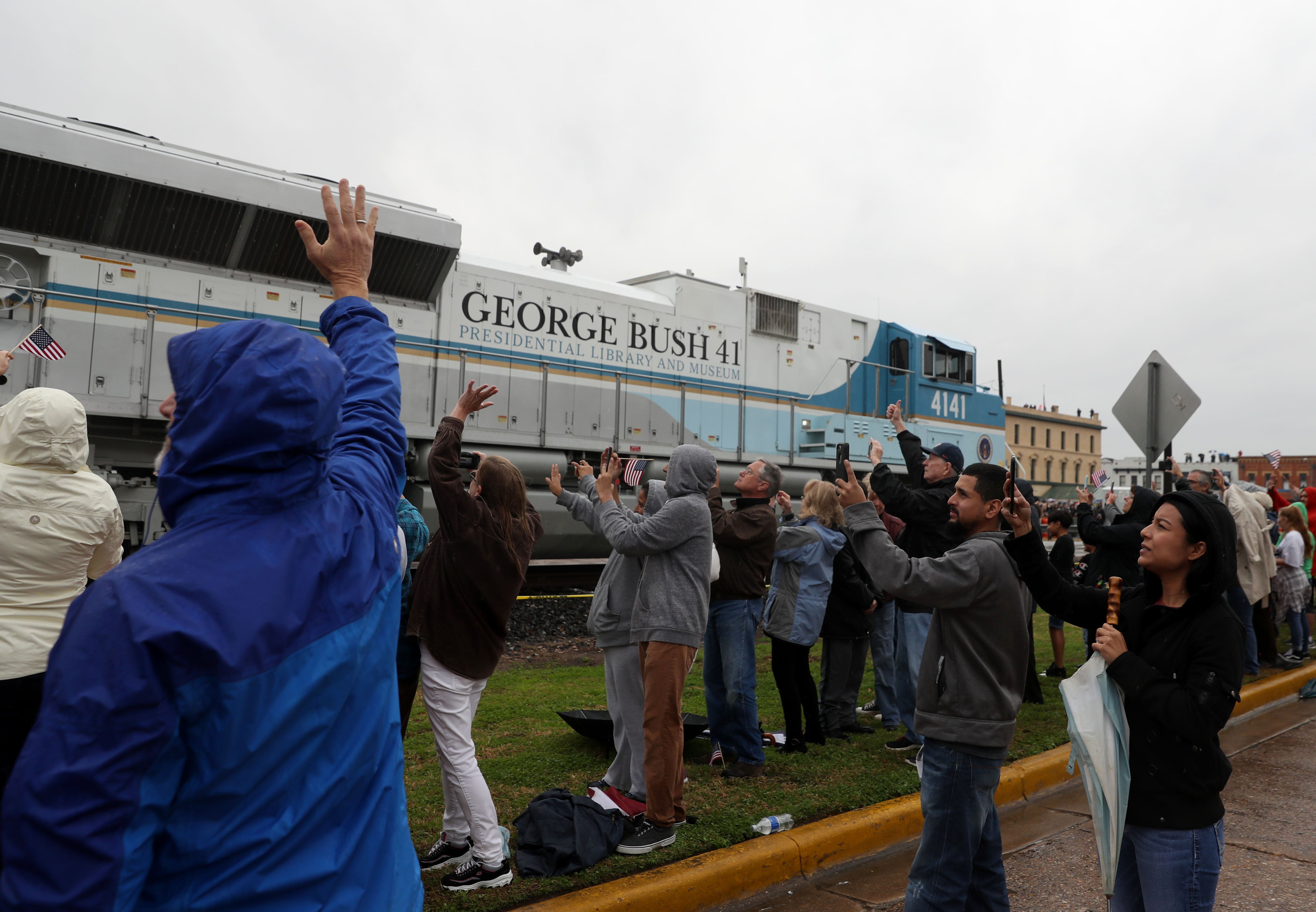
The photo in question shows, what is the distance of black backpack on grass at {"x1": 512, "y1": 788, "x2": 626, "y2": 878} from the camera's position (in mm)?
3545

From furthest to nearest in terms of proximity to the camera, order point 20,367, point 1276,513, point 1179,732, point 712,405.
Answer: point 712,405, point 1276,513, point 20,367, point 1179,732

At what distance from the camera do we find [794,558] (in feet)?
18.2

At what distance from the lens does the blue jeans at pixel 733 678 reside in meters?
4.86

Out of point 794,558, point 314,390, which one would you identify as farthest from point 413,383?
point 314,390

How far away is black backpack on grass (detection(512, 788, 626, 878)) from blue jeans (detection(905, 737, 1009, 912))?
1366 millimetres

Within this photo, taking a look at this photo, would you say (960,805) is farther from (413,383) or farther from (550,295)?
(550,295)

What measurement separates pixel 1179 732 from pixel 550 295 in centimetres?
999

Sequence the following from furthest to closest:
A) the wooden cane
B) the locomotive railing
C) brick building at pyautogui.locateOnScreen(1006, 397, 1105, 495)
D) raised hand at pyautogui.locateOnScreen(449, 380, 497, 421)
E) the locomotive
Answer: brick building at pyautogui.locateOnScreen(1006, 397, 1105, 495), the locomotive railing, the locomotive, raised hand at pyautogui.locateOnScreen(449, 380, 497, 421), the wooden cane

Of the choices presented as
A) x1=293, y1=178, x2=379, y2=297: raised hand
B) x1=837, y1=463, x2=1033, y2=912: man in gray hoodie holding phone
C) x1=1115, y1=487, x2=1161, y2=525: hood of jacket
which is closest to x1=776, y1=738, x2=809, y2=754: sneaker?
x1=837, y1=463, x2=1033, y2=912: man in gray hoodie holding phone

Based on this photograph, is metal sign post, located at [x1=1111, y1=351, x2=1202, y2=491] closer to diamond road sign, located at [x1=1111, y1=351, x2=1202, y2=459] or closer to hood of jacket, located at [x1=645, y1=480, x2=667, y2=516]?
diamond road sign, located at [x1=1111, y1=351, x2=1202, y2=459]

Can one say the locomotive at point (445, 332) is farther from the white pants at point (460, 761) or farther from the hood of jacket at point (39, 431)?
the white pants at point (460, 761)

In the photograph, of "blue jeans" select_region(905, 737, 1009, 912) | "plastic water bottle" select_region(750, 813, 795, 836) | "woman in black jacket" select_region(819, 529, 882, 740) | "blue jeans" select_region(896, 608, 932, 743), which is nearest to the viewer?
"blue jeans" select_region(905, 737, 1009, 912)

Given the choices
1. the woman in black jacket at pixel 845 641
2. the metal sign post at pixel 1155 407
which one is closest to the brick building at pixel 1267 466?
the metal sign post at pixel 1155 407

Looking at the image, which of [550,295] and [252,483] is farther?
[550,295]
